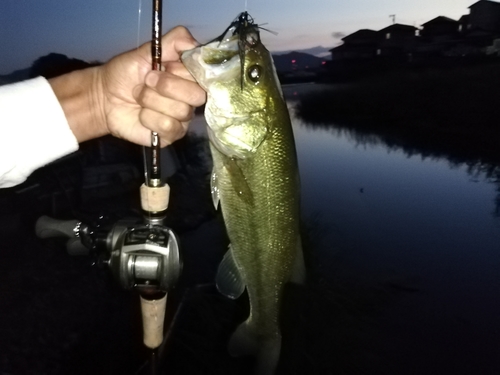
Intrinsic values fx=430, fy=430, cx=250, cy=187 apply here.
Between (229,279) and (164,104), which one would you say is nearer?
(164,104)

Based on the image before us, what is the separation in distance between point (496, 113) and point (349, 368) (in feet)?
21.2

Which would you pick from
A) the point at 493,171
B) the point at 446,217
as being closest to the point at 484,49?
the point at 493,171

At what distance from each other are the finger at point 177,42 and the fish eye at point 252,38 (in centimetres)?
27

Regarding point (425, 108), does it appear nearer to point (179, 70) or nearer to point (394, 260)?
point (394, 260)

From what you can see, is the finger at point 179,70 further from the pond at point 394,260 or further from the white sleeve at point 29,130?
the pond at point 394,260

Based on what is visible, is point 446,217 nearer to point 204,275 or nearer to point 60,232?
point 204,275

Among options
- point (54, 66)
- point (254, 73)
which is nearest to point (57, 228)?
point (254, 73)

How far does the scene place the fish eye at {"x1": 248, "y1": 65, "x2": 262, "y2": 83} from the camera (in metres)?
1.29

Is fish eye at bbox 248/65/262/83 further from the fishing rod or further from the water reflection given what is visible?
the water reflection

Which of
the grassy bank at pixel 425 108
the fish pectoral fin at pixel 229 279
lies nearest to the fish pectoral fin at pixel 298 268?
the fish pectoral fin at pixel 229 279

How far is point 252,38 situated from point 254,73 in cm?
10

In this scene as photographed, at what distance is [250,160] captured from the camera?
1371 mm

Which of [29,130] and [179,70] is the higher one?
[179,70]

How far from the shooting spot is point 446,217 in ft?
23.5
